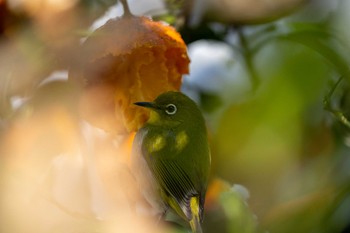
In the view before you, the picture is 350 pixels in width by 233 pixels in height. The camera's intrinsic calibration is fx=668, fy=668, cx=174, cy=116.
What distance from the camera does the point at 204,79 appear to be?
42 centimetres

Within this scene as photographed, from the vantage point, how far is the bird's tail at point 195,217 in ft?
0.95

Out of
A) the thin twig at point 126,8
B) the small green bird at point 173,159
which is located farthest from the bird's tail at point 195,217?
the thin twig at point 126,8

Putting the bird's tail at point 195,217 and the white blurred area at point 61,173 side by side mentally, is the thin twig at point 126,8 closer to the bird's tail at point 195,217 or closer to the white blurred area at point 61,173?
the white blurred area at point 61,173

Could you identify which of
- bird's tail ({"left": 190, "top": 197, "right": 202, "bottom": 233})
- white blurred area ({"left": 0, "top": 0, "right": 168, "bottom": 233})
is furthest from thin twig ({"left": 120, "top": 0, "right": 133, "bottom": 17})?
bird's tail ({"left": 190, "top": 197, "right": 202, "bottom": 233})

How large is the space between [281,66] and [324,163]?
0.29 feet

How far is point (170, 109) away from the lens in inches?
13.0

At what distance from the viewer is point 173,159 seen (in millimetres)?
328

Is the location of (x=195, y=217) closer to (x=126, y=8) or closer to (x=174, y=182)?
(x=174, y=182)

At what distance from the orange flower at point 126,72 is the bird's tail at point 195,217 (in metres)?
0.05

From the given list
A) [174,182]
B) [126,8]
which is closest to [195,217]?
[174,182]

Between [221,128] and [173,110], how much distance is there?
3cm

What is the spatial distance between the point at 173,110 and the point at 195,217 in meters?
0.06

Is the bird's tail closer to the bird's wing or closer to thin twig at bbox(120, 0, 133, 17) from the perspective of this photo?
the bird's wing

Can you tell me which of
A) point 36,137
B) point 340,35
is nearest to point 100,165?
point 36,137
